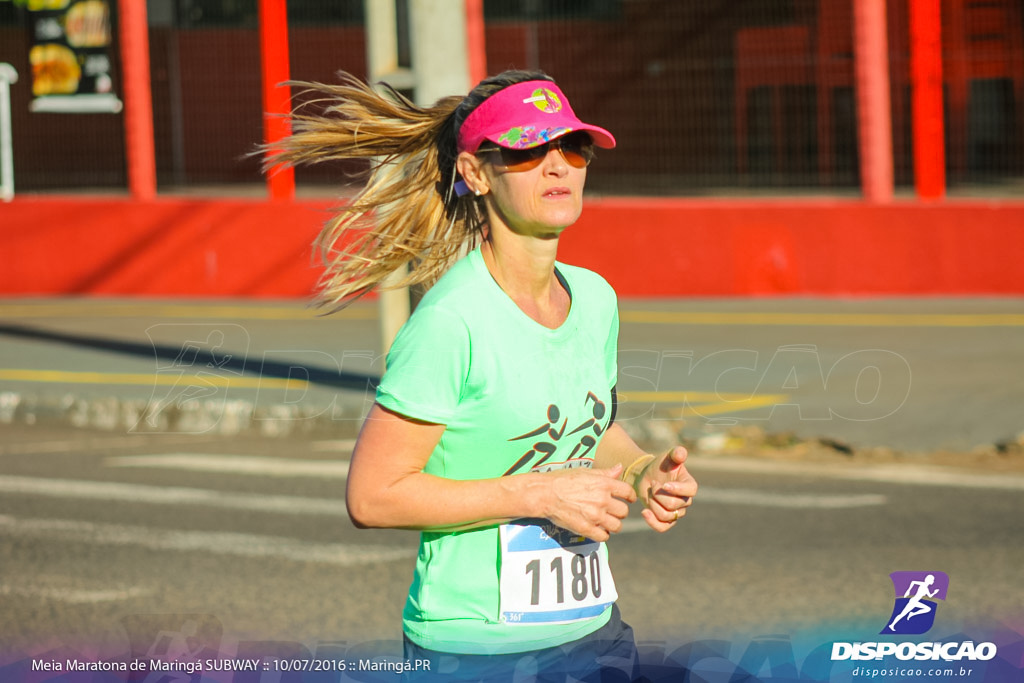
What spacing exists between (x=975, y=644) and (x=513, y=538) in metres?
3.16

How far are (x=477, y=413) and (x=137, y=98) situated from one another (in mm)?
15396

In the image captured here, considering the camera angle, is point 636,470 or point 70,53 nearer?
point 636,470

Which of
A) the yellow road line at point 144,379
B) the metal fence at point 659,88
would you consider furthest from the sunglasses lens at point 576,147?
the metal fence at point 659,88

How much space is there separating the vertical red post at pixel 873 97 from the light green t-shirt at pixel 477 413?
13306mm

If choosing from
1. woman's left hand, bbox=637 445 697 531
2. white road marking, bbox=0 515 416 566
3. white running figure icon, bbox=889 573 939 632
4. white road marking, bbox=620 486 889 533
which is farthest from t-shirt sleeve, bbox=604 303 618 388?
white road marking, bbox=620 486 889 533

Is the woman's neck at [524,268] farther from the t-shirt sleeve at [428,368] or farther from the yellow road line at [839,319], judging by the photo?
the yellow road line at [839,319]

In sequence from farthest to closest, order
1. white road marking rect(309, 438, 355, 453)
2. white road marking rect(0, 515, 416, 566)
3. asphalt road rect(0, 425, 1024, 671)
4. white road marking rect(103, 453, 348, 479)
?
white road marking rect(309, 438, 355, 453)
white road marking rect(103, 453, 348, 479)
white road marking rect(0, 515, 416, 566)
asphalt road rect(0, 425, 1024, 671)

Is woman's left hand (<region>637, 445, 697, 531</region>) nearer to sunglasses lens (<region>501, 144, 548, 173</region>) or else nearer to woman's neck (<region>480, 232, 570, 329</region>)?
woman's neck (<region>480, 232, 570, 329</region>)

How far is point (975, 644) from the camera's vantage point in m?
5.80

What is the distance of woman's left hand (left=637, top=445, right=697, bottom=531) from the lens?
10.5 ft

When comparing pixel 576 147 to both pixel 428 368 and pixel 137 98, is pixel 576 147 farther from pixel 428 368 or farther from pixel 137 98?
pixel 137 98

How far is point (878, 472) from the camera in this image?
8.91 metres

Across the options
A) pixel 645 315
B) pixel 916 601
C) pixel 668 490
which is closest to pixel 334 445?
pixel 916 601

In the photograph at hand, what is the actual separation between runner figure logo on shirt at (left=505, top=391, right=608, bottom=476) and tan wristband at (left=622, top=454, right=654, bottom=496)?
105 millimetres
